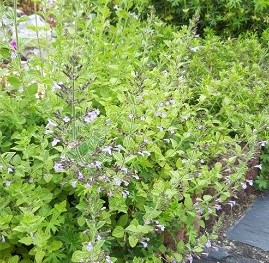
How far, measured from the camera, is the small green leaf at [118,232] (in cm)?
224

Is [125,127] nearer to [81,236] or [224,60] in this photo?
[81,236]

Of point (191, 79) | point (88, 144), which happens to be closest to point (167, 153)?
point (88, 144)

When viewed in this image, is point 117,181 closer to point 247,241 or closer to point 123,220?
point 123,220

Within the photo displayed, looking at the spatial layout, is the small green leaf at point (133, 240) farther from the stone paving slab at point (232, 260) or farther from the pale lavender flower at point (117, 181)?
the stone paving slab at point (232, 260)

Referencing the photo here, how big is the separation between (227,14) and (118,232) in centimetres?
311

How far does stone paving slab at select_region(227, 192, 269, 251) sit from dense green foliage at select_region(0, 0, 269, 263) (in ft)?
0.91

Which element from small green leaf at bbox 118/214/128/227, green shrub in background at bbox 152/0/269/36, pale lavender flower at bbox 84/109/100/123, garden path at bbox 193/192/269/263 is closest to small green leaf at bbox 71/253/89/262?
small green leaf at bbox 118/214/128/227

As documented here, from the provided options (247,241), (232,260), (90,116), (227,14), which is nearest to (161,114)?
(90,116)

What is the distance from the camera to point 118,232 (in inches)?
88.7

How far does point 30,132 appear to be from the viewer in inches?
92.9

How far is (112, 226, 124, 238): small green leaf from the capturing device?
88.4 inches

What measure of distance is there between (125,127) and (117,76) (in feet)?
2.26

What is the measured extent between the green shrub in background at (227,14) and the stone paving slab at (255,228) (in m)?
A: 1.87

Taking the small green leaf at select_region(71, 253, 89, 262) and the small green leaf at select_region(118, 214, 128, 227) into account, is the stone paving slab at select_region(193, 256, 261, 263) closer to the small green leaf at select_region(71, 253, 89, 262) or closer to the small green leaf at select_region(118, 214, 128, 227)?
the small green leaf at select_region(118, 214, 128, 227)
